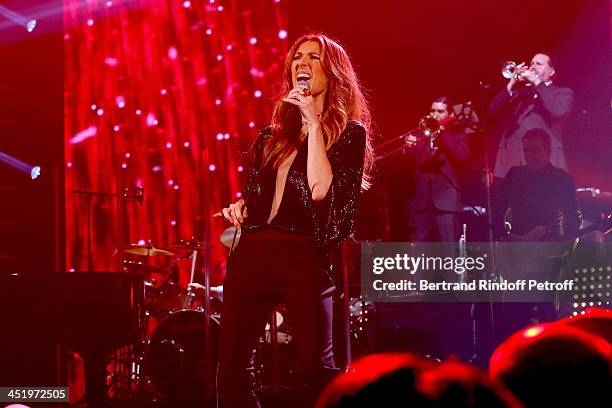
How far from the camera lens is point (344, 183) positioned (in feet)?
7.39

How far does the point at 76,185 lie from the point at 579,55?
14.6 ft

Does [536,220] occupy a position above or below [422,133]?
below

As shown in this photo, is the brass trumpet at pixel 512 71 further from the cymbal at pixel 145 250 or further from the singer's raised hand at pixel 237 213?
the singer's raised hand at pixel 237 213

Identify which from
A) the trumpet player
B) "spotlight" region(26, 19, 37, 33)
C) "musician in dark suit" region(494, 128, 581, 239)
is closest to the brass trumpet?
the trumpet player

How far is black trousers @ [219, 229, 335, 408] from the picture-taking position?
2.08m

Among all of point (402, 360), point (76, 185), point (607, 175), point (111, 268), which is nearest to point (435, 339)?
point (607, 175)

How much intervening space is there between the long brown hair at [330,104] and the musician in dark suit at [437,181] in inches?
135

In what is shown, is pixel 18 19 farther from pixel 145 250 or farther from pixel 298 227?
pixel 298 227

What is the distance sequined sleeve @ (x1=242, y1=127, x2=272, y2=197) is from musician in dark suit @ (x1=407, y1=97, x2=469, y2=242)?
3.56 m

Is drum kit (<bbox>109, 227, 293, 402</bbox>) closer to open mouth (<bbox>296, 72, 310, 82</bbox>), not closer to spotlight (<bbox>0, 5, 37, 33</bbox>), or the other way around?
spotlight (<bbox>0, 5, 37, 33</bbox>)

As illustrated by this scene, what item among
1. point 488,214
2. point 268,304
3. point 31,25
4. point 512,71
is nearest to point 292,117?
point 268,304

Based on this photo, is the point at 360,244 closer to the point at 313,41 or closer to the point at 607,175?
the point at 607,175

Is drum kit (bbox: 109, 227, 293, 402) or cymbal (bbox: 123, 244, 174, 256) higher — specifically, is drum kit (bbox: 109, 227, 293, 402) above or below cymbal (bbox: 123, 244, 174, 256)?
below

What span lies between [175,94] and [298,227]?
4.88m
